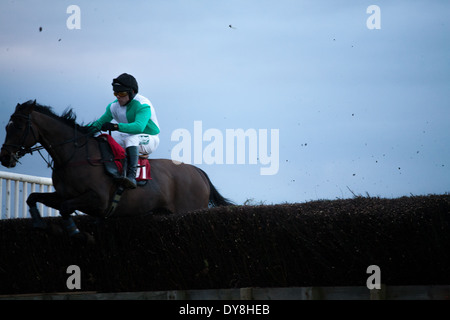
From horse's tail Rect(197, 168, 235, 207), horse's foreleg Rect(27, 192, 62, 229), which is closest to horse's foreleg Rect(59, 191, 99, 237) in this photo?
horse's foreleg Rect(27, 192, 62, 229)

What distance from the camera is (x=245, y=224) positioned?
26.2 feet

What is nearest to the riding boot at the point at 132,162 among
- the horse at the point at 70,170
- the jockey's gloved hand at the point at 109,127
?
the horse at the point at 70,170

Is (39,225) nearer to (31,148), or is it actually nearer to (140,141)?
(31,148)

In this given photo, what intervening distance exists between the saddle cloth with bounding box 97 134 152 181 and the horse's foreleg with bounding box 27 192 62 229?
38.8 inches

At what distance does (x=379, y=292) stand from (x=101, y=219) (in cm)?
448

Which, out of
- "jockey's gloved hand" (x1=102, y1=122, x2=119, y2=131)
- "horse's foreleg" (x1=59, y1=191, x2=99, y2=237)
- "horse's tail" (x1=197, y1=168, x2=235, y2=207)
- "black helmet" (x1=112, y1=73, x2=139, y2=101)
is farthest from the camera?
"horse's tail" (x1=197, y1=168, x2=235, y2=207)

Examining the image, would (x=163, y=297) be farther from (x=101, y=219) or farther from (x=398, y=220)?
(x=398, y=220)

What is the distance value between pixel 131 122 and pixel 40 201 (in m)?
1.83

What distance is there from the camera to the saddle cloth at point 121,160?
915 cm

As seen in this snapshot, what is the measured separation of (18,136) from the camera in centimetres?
853

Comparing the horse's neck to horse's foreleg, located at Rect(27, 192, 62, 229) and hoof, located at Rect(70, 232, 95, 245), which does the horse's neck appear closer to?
horse's foreleg, located at Rect(27, 192, 62, 229)

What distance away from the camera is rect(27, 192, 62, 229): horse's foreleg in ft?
28.4

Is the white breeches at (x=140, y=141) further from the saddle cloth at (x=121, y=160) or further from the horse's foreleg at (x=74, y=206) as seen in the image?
the horse's foreleg at (x=74, y=206)
